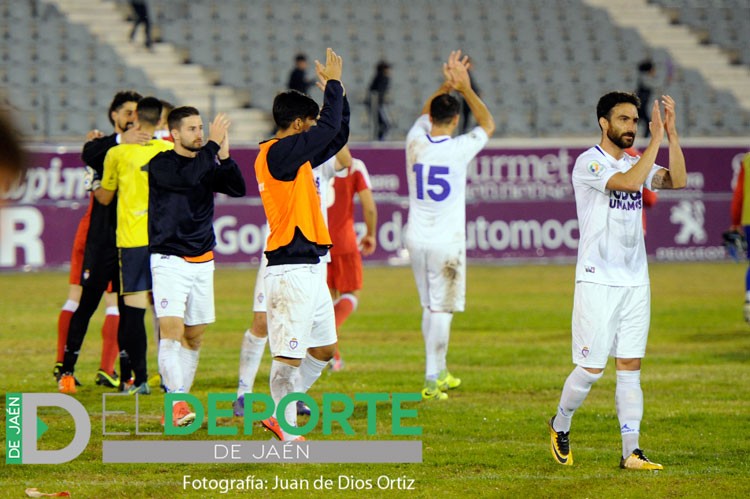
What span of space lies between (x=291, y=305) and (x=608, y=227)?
1953 mm

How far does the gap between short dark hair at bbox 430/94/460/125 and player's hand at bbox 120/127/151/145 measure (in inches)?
95.1

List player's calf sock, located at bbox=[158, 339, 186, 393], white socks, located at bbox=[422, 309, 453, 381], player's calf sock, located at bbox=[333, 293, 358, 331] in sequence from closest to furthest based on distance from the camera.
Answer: player's calf sock, located at bbox=[158, 339, 186, 393], white socks, located at bbox=[422, 309, 453, 381], player's calf sock, located at bbox=[333, 293, 358, 331]

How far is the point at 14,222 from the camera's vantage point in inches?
858

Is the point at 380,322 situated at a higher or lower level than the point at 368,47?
lower

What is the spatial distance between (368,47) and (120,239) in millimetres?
21654

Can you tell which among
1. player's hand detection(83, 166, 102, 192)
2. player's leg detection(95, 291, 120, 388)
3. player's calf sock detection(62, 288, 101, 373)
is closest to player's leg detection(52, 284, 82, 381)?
player's calf sock detection(62, 288, 101, 373)

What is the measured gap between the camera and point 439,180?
10.0 m

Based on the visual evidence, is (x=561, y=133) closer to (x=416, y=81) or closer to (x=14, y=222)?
(x=416, y=81)

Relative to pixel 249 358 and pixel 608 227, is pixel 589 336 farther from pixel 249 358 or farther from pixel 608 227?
pixel 249 358

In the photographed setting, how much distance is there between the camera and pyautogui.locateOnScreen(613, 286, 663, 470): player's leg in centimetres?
693

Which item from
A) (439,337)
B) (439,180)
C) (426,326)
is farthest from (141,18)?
(439,337)

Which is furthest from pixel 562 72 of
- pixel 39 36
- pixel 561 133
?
pixel 39 36

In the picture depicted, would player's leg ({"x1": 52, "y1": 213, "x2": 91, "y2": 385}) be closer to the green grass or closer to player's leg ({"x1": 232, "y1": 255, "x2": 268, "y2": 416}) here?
the green grass

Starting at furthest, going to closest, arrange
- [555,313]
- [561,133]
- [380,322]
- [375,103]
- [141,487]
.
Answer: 1. [561,133]
2. [375,103]
3. [555,313]
4. [380,322]
5. [141,487]
